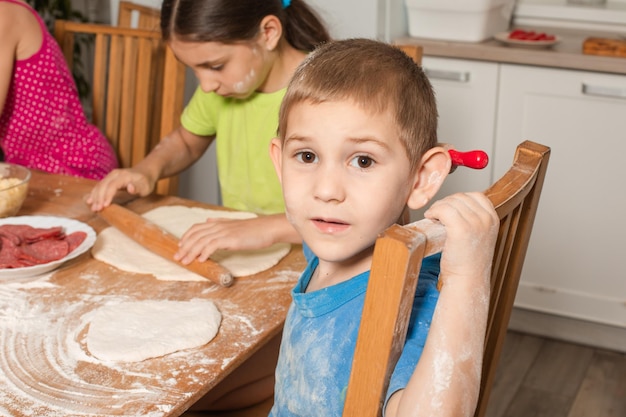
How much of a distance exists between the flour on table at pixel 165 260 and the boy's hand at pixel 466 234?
0.68m

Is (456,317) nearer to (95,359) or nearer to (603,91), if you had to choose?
(95,359)

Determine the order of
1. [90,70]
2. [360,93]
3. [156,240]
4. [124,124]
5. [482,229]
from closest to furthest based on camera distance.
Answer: [482,229]
[360,93]
[156,240]
[124,124]
[90,70]

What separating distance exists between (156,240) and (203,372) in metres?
0.43

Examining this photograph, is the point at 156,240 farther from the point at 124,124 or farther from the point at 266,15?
the point at 124,124

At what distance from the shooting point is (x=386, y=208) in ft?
3.12

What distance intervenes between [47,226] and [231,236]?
362mm

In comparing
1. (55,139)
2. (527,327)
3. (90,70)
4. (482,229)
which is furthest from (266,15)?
(90,70)

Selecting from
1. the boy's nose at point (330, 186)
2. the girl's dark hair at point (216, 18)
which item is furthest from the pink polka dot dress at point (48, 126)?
the boy's nose at point (330, 186)

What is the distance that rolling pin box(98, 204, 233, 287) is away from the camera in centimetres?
138

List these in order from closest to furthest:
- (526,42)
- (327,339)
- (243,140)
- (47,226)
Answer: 1. (327,339)
2. (47,226)
3. (243,140)
4. (526,42)

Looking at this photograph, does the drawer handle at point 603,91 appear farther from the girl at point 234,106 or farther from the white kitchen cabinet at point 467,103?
the girl at point 234,106

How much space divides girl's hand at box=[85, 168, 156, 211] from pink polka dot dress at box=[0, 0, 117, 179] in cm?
45

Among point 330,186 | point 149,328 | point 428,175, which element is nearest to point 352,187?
point 330,186

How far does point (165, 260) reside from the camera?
4.83ft
